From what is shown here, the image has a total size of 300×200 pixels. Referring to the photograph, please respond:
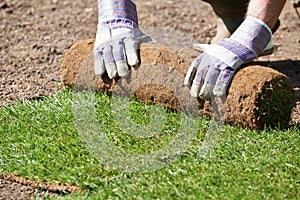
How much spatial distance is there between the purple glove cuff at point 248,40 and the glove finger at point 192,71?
156mm

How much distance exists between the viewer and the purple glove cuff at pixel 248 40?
3.32 meters

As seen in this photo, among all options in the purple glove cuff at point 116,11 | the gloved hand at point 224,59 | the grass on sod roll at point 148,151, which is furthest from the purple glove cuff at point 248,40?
the purple glove cuff at point 116,11

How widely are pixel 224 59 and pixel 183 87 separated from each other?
0.30 meters

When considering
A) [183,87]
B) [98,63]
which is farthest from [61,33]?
[183,87]

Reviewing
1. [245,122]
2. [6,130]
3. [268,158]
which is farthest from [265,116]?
[6,130]

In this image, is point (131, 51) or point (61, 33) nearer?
point (131, 51)

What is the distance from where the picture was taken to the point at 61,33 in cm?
557

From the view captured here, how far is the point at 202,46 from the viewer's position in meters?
3.59

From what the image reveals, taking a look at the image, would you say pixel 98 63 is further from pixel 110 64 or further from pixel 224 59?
pixel 224 59

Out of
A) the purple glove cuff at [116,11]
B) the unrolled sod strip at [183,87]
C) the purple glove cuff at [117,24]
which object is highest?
the purple glove cuff at [116,11]

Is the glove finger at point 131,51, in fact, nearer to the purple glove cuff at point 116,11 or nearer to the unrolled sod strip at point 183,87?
the unrolled sod strip at point 183,87

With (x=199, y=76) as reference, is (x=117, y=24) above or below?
above

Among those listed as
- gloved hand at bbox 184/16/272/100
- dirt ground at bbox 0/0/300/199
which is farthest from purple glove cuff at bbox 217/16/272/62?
dirt ground at bbox 0/0/300/199

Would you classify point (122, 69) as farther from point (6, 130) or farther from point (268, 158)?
point (268, 158)
